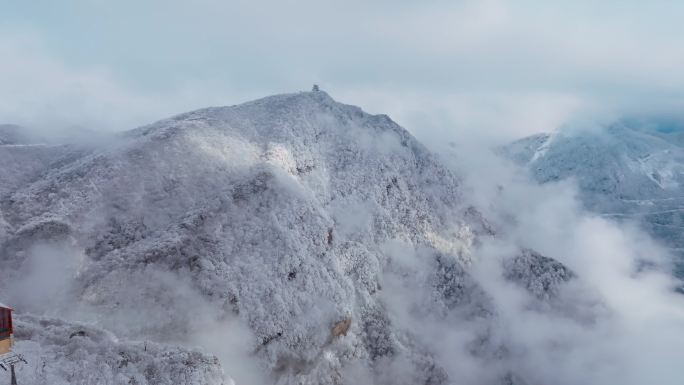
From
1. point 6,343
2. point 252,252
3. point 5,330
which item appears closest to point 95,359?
point 6,343

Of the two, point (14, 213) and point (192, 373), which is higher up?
point (14, 213)

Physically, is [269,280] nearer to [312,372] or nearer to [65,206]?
[312,372]

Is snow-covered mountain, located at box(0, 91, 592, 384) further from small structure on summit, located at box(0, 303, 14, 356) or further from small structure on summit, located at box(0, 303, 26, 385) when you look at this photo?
small structure on summit, located at box(0, 303, 14, 356)

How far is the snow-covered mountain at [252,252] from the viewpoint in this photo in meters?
61.2

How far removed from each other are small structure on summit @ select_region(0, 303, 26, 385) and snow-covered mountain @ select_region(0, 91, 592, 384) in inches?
54.3

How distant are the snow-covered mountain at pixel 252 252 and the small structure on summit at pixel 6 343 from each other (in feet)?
4.52

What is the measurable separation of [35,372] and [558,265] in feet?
433

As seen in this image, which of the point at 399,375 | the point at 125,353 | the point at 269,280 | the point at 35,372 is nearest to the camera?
the point at 35,372

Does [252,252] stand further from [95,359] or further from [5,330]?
[5,330]

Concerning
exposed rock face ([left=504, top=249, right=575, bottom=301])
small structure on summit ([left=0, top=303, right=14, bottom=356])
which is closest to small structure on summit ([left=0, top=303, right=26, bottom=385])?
small structure on summit ([left=0, top=303, right=14, bottom=356])

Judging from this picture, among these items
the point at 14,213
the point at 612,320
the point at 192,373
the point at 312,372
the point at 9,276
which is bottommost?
the point at 612,320

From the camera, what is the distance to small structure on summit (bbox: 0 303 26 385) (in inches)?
1354

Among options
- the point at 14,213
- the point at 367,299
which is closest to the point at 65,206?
the point at 14,213

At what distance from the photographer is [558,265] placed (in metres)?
138
